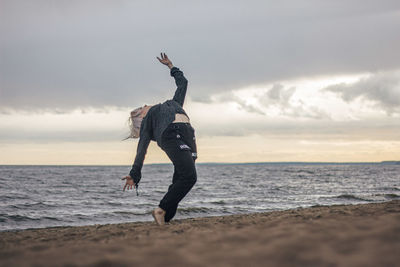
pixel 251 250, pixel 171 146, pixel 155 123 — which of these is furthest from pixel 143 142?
pixel 251 250

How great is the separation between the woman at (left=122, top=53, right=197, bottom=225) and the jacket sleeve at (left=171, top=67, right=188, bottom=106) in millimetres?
146

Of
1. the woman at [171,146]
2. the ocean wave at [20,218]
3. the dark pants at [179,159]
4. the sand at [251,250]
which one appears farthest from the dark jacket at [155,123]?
the ocean wave at [20,218]

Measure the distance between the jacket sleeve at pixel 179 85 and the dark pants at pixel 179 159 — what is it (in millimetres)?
579

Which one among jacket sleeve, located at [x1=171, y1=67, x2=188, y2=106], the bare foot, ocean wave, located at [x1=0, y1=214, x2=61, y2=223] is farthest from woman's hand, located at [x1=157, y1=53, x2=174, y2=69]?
ocean wave, located at [x1=0, y1=214, x2=61, y2=223]

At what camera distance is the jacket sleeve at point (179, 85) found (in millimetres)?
5359

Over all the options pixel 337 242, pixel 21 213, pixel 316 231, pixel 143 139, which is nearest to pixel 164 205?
pixel 143 139

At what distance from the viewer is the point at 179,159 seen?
4.80 meters

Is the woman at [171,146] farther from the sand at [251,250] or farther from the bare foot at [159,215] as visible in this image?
the sand at [251,250]

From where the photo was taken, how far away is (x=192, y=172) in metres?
4.80

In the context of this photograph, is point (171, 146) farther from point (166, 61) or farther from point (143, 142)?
point (166, 61)

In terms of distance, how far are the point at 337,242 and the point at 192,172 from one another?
236cm

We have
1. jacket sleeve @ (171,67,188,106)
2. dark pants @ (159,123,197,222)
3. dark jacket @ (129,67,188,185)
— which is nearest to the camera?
dark pants @ (159,123,197,222)

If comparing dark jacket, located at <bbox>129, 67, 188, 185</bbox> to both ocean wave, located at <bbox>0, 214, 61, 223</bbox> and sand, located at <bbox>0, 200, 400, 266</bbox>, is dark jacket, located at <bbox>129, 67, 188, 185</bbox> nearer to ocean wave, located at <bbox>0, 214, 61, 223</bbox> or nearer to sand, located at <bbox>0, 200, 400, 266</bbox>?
A: sand, located at <bbox>0, 200, 400, 266</bbox>

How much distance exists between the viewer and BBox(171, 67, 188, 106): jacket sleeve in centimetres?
536
